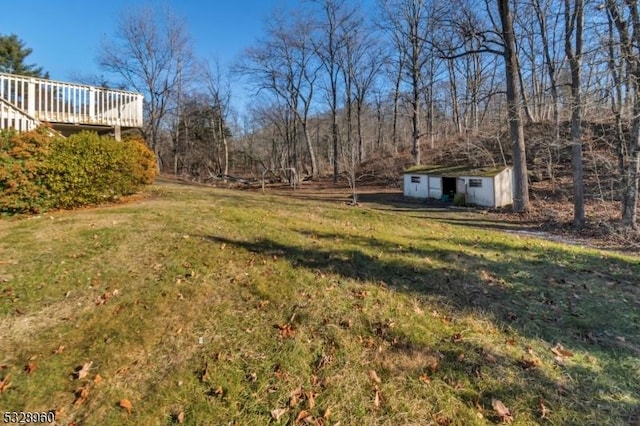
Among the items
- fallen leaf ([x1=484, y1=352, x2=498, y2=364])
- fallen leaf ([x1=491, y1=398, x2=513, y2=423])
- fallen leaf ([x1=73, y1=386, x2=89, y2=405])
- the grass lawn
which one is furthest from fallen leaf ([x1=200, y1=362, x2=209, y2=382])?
fallen leaf ([x1=484, y1=352, x2=498, y2=364])

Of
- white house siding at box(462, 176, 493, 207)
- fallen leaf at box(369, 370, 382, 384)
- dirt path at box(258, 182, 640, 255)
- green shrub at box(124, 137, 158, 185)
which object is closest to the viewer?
fallen leaf at box(369, 370, 382, 384)

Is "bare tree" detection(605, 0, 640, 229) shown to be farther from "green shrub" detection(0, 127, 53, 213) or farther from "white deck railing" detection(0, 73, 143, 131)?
"white deck railing" detection(0, 73, 143, 131)

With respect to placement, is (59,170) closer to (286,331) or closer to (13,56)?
(286,331)

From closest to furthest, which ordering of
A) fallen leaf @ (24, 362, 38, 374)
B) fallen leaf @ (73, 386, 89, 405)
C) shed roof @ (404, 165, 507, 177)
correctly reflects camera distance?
fallen leaf @ (73, 386, 89, 405) → fallen leaf @ (24, 362, 38, 374) → shed roof @ (404, 165, 507, 177)

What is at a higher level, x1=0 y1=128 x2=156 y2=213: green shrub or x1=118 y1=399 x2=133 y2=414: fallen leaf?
x1=0 y1=128 x2=156 y2=213: green shrub

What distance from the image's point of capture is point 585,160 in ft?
54.1

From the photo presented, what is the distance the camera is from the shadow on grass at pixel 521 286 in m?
2.99

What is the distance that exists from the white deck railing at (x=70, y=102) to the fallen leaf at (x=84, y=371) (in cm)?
801

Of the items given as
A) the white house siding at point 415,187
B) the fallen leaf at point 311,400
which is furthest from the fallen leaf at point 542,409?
the white house siding at point 415,187

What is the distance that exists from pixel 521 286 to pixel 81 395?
4738 mm

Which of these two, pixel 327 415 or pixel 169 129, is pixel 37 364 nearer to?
pixel 327 415

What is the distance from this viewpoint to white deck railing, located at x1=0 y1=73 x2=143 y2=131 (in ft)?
29.7

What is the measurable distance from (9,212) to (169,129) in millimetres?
25464

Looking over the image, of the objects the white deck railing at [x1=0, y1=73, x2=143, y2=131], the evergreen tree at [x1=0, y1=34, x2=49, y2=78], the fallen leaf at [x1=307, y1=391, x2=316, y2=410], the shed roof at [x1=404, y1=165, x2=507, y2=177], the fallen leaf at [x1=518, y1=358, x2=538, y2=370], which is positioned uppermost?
the evergreen tree at [x1=0, y1=34, x2=49, y2=78]
